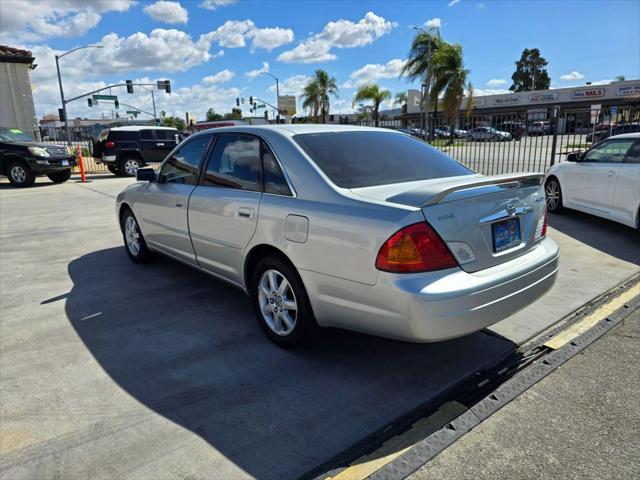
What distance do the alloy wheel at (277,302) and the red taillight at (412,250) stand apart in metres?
0.90

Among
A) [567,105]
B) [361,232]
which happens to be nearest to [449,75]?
[567,105]

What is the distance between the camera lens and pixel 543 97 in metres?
48.5

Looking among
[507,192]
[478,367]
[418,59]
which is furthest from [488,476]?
[418,59]

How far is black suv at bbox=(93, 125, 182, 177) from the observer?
1684cm

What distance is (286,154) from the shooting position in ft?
11.3

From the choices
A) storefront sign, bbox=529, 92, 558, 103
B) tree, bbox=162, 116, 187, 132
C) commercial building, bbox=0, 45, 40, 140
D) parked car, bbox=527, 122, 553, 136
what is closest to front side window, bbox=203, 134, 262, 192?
parked car, bbox=527, 122, 553, 136

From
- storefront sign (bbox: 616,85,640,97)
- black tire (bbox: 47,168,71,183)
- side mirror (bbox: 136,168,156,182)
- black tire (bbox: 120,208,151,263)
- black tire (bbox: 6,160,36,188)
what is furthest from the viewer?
storefront sign (bbox: 616,85,640,97)

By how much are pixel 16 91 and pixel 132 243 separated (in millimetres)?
24797

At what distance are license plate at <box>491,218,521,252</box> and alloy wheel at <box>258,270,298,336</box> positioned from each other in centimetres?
139

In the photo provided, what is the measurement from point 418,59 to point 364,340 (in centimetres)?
3597

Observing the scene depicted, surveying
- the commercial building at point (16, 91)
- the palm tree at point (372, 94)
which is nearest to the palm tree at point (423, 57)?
the palm tree at point (372, 94)

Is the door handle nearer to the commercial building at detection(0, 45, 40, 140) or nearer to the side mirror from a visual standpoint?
the side mirror

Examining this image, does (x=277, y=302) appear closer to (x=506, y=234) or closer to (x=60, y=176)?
(x=506, y=234)

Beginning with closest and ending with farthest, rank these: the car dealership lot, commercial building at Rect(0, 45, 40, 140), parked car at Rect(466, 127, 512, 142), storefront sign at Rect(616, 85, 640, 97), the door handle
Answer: the car dealership lot
the door handle
parked car at Rect(466, 127, 512, 142)
commercial building at Rect(0, 45, 40, 140)
storefront sign at Rect(616, 85, 640, 97)
